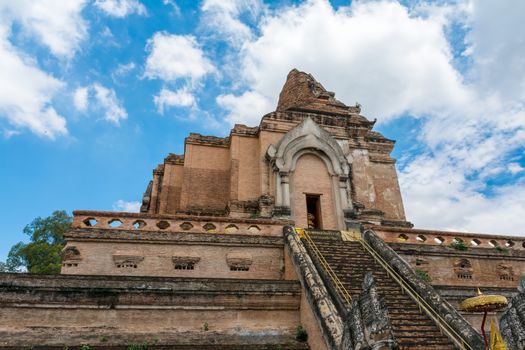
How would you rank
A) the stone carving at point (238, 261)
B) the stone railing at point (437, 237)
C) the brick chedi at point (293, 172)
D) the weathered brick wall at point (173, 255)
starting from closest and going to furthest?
the weathered brick wall at point (173, 255) → the stone carving at point (238, 261) → the stone railing at point (437, 237) → the brick chedi at point (293, 172)

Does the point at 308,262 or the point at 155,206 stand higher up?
the point at 155,206

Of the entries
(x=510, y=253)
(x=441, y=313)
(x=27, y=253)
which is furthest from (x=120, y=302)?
(x=27, y=253)

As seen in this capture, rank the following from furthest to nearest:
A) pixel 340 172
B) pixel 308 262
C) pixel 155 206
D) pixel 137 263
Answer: pixel 155 206 → pixel 340 172 → pixel 137 263 → pixel 308 262

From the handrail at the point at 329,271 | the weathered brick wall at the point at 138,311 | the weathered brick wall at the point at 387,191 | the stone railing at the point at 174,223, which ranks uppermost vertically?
the weathered brick wall at the point at 387,191

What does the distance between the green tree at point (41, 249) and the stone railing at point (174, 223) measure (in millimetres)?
19841

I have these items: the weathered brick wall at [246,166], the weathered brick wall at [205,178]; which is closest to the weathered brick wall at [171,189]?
the weathered brick wall at [205,178]

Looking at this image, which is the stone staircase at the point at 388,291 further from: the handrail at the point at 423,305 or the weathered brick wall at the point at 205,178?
the weathered brick wall at the point at 205,178

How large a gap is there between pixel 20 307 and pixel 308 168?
11084 mm

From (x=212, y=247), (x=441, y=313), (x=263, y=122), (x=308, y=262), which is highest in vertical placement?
(x=263, y=122)

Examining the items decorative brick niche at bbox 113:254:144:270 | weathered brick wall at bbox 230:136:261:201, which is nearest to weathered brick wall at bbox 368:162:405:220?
weathered brick wall at bbox 230:136:261:201

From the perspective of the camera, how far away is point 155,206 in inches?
779

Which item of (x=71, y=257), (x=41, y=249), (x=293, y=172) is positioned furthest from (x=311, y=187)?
(x=41, y=249)

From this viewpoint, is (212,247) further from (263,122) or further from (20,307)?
(263,122)

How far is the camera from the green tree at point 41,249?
30.5 metres
